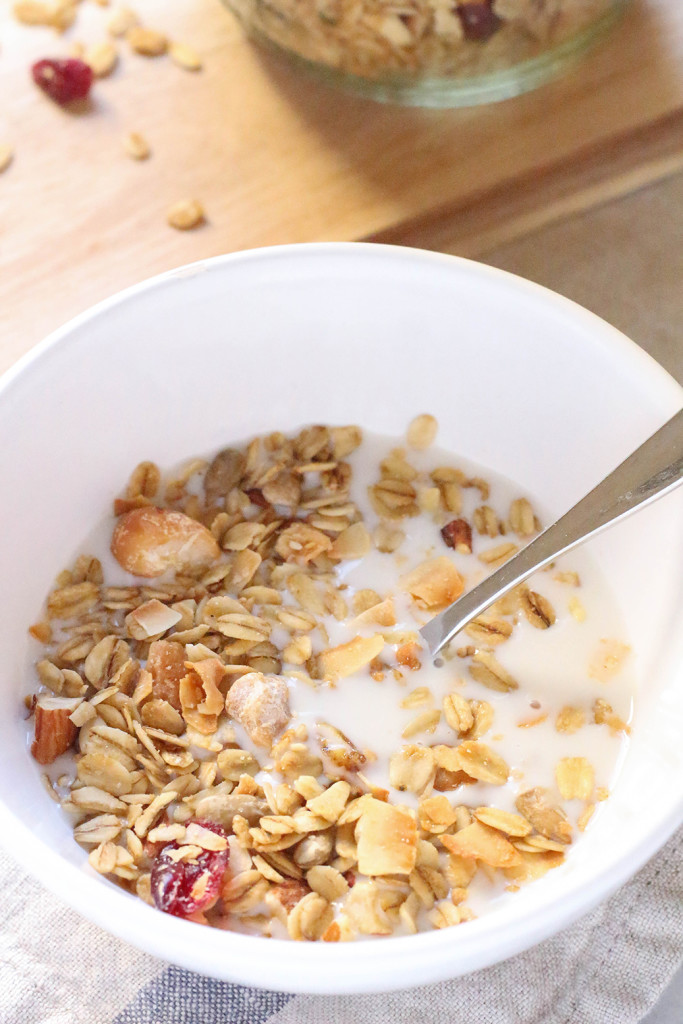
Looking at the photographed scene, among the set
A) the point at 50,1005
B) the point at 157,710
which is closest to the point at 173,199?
the point at 157,710

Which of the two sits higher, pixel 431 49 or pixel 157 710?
pixel 431 49

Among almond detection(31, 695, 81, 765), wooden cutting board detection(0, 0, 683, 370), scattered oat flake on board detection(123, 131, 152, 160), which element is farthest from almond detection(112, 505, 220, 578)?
scattered oat flake on board detection(123, 131, 152, 160)

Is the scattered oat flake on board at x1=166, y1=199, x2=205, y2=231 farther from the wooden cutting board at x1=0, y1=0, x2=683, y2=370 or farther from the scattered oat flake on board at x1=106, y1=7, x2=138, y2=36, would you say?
the scattered oat flake on board at x1=106, y1=7, x2=138, y2=36

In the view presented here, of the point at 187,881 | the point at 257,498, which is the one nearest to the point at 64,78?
the point at 257,498

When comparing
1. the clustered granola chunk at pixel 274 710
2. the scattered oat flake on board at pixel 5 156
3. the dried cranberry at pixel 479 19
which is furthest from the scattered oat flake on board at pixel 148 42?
the clustered granola chunk at pixel 274 710

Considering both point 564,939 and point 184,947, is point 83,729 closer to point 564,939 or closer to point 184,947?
point 184,947

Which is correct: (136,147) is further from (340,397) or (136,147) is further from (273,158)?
(340,397)
